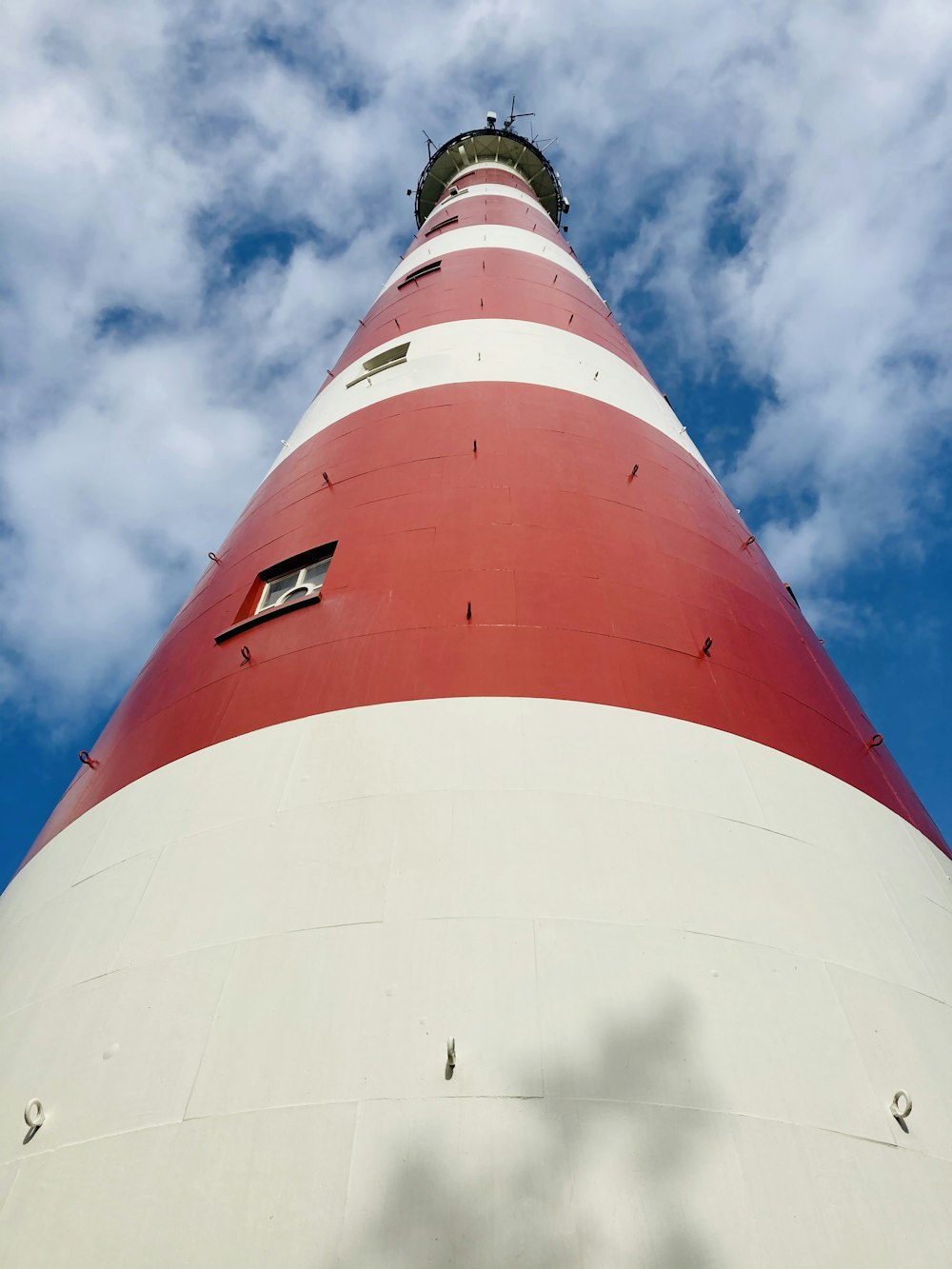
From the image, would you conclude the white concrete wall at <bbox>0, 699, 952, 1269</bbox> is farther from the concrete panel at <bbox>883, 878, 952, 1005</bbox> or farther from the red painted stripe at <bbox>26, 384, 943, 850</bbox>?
the red painted stripe at <bbox>26, 384, 943, 850</bbox>

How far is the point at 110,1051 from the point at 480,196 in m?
20.1

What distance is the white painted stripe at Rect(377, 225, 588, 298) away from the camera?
14.3 metres

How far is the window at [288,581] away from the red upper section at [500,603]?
0.32 ft

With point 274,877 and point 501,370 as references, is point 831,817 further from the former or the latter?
point 501,370

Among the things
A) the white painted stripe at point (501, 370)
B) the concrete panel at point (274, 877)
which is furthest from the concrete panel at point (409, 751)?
the white painted stripe at point (501, 370)

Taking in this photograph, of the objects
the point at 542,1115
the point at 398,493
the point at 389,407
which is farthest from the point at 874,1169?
the point at 389,407

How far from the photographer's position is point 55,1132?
3135mm

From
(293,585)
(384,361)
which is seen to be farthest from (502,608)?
(384,361)

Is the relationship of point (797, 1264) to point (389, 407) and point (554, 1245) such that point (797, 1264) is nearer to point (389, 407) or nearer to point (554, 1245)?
point (554, 1245)

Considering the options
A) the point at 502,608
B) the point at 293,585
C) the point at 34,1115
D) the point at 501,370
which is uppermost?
the point at 501,370

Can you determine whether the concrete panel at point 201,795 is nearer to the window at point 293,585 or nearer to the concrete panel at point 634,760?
the concrete panel at point 634,760

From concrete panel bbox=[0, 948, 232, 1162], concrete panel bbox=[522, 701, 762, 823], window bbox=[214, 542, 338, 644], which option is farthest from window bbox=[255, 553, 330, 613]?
concrete panel bbox=[0, 948, 232, 1162]

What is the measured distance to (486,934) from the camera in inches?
135

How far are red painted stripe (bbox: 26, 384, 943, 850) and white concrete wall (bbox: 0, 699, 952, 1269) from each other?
338mm
